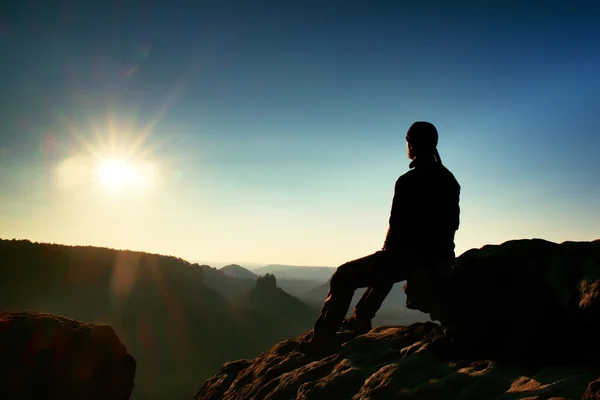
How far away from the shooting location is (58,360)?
12.6m

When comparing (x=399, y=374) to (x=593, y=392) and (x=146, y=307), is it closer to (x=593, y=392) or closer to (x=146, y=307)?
(x=593, y=392)

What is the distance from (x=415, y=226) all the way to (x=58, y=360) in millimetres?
13118

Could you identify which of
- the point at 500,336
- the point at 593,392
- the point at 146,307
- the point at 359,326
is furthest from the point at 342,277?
the point at 146,307

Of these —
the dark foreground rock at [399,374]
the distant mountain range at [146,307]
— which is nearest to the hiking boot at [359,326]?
the dark foreground rock at [399,374]

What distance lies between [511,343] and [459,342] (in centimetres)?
86

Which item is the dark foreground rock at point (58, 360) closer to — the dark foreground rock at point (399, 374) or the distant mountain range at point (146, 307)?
the dark foreground rock at point (399, 374)

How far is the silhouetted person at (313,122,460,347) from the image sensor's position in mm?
6457

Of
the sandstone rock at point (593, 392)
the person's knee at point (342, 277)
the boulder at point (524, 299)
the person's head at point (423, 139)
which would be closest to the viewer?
the sandstone rock at point (593, 392)

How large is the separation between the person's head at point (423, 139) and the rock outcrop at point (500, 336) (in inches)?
96.0

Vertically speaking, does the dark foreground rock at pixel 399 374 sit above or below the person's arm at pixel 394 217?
below

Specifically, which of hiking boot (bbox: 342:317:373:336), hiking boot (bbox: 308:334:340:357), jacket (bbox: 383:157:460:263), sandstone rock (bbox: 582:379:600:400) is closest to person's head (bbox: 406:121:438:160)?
jacket (bbox: 383:157:460:263)

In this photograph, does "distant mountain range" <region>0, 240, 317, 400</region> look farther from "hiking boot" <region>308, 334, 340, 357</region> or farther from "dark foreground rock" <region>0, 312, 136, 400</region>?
"hiking boot" <region>308, 334, 340, 357</region>

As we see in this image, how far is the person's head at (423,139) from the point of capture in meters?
6.97

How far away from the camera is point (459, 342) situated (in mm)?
5246
